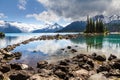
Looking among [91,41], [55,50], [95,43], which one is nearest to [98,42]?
[95,43]

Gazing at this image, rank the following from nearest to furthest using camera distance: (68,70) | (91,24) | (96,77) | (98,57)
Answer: (96,77) → (68,70) → (98,57) → (91,24)

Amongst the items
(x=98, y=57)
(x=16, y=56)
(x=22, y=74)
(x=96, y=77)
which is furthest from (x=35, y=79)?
(x=16, y=56)

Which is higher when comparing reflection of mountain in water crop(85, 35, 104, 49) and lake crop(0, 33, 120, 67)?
lake crop(0, 33, 120, 67)

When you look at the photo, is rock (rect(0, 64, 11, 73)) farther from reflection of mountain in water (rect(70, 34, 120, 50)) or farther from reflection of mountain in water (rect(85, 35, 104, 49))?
reflection of mountain in water (rect(85, 35, 104, 49))

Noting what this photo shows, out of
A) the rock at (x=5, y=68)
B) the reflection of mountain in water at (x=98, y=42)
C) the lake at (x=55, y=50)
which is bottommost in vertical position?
the reflection of mountain in water at (x=98, y=42)

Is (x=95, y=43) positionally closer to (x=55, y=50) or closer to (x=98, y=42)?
(x=98, y=42)

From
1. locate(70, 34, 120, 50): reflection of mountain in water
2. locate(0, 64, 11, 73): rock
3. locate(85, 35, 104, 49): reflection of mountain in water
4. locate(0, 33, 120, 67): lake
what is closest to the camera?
locate(0, 64, 11, 73): rock

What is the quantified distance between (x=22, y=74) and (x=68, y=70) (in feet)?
21.6

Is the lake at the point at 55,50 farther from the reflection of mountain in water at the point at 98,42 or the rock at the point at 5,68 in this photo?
the rock at the point at 5,68

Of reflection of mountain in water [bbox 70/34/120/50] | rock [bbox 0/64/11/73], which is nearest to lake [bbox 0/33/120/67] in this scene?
reflection of mountain in water [bbox 70/34/120/50]

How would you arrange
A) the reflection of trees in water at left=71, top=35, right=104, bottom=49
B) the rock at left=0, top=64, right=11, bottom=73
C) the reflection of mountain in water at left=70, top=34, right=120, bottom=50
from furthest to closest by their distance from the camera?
the reflection of trees in water at left=71, top=35, right=104, bottom=49 → the reflection of mountain in water at left=70, top=34, right=120, bottom=50 → the rock at left=0, top=64, right=11, bottom=73

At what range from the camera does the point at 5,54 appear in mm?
49875

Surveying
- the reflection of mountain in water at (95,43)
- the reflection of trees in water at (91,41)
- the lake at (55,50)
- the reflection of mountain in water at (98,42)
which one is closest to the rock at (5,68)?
the lake at (55,50)

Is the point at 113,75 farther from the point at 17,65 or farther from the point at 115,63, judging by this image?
the point at 17,65
